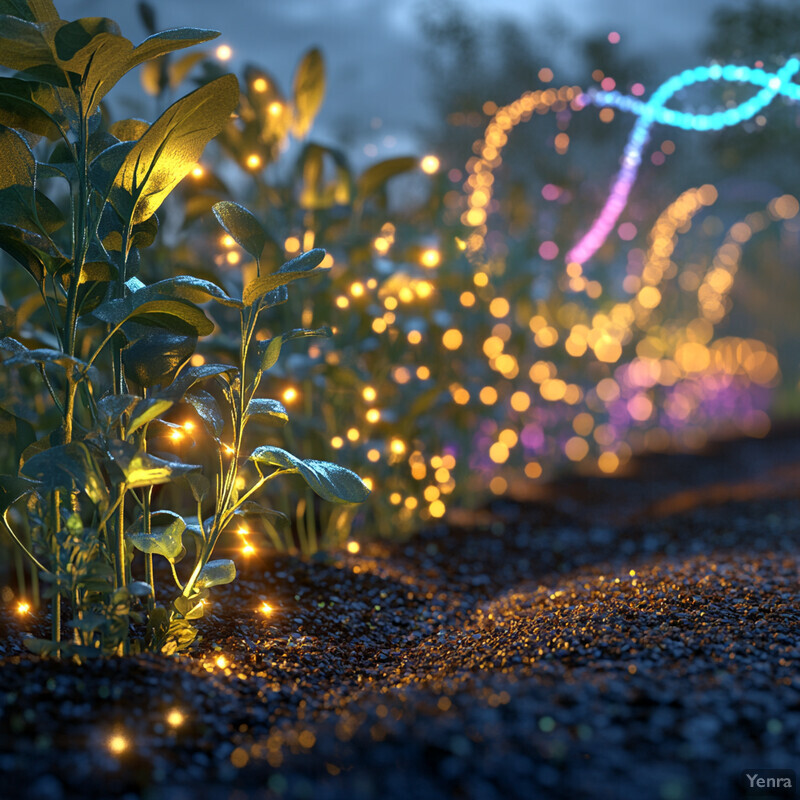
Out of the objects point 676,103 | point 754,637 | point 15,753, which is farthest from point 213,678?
point 676,103

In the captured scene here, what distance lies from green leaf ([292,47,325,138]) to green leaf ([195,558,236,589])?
1.49 m

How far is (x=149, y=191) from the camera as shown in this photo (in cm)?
117

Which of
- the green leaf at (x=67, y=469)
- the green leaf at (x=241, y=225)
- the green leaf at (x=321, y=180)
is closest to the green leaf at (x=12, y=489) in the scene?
the green leaf at (x=67, y=469)

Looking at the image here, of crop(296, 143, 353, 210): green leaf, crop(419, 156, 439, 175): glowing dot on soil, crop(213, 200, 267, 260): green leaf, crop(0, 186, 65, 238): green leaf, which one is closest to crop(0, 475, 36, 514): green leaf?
crop(0, 186, 65, 238): green leaf

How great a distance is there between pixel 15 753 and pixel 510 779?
614 mm

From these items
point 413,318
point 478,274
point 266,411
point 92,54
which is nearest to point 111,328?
point 266,411

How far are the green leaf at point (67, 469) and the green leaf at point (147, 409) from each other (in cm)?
9

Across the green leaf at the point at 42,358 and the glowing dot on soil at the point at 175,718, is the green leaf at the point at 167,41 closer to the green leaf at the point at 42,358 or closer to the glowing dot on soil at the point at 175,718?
the green leaf at the point at 42,358

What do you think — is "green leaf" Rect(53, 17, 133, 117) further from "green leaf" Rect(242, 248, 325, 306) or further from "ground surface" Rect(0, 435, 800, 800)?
"ground surface" Rect(0, 435, 800, 800)

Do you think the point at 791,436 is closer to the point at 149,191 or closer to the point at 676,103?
the point at 676,103

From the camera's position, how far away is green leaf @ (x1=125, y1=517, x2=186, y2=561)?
1136mm

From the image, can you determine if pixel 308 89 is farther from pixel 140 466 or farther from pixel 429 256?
pixel 140 466

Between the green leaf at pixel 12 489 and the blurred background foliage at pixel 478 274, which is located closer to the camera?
the green leaf at pixel 12 489

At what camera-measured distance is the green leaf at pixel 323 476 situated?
3.81ft
